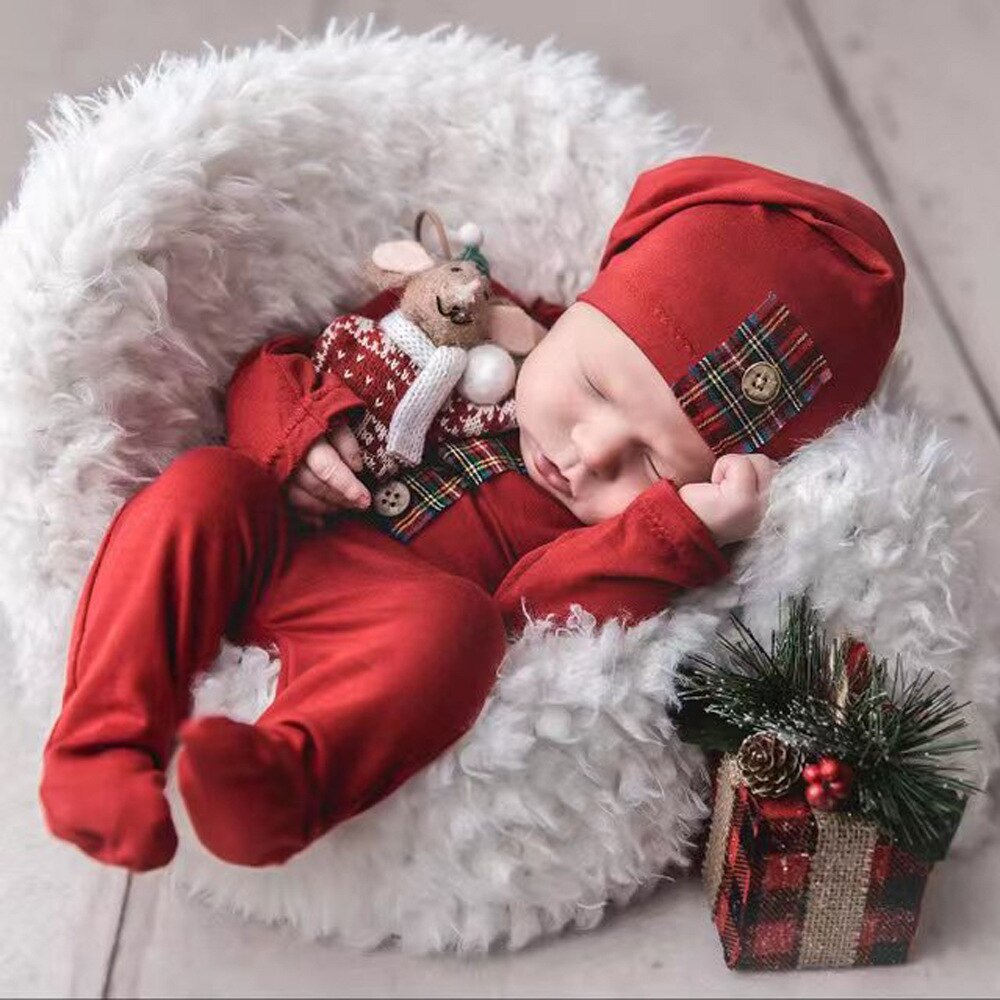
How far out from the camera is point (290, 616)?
1186 mm

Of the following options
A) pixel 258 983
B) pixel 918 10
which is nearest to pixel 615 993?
pixel 258 983

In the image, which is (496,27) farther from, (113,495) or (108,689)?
(108,689)

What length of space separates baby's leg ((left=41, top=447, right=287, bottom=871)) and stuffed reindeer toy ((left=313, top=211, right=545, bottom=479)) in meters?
0.14

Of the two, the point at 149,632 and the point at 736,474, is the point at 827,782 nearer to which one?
the point at 736,474

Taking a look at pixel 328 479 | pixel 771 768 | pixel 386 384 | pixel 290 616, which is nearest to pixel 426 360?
pixel 386 384

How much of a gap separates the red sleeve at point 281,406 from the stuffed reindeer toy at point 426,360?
26 mm

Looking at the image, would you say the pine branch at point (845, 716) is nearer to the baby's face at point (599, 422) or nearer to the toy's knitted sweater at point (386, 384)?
the baby's face at point (599, 422)

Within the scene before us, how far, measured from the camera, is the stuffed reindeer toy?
1297mm

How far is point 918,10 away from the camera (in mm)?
2129

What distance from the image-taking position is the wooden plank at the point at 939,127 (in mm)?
1825

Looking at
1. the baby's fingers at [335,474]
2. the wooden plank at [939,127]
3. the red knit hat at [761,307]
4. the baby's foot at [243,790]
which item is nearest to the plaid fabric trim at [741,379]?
the red knit hat at [761,307]

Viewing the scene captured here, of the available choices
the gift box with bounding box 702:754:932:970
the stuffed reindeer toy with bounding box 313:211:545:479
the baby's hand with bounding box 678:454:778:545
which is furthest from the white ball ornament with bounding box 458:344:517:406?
the gift box with bounding box 702:754:932:970

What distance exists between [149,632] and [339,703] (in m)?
0.15

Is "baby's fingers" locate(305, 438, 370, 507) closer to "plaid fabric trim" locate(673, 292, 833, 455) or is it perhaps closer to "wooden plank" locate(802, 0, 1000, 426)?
"plaid fabric trim" locate(673, 292, 833, 455)
